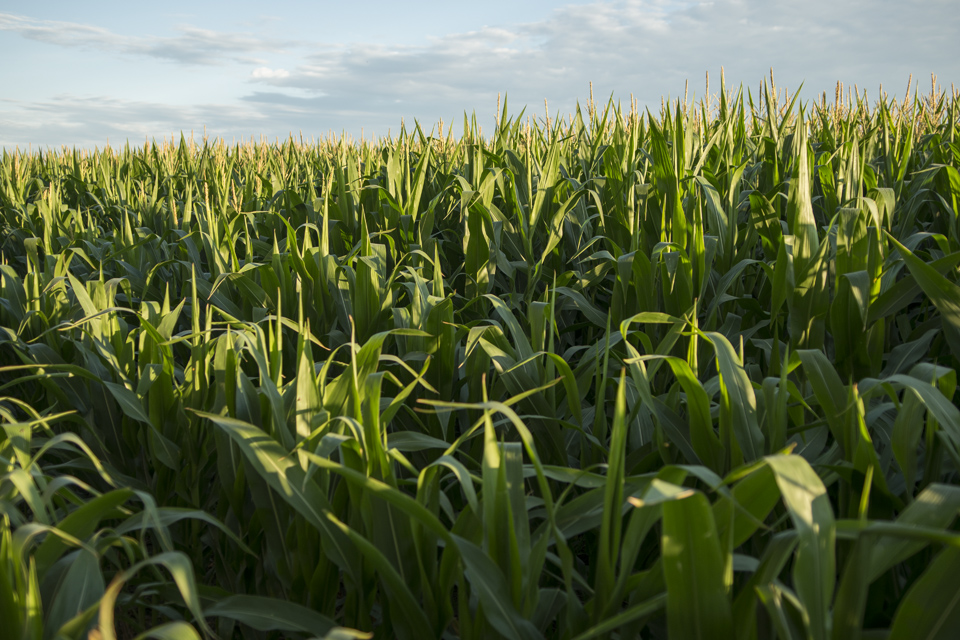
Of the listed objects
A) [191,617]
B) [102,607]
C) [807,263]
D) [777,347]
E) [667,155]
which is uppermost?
[667,155]

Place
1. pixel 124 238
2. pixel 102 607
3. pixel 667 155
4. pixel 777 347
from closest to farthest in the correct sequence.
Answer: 1. pixel 102 607
2. pixel 777 347
3. pixel 667 155
4. pixel 124 238

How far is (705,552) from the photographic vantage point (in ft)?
1.91

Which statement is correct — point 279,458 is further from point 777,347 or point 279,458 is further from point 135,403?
point 777,347

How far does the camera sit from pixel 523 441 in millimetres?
997

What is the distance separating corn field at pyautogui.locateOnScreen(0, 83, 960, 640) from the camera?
611 mm

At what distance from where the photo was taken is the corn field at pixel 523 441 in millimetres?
611

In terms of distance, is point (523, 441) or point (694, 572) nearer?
point (694, 572)

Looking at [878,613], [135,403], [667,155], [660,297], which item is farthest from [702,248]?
[135,403]

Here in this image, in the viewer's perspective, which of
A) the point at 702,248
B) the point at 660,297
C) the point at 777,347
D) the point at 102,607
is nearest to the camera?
the point at 102,607

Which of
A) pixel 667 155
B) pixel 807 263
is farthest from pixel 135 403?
pixel 667 155

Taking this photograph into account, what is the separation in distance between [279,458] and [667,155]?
1451 millimetres

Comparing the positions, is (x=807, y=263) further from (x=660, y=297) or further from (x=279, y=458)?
(x=279, y=458)

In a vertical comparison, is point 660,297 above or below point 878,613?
above

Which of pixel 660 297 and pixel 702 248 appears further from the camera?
pixel 660 297
